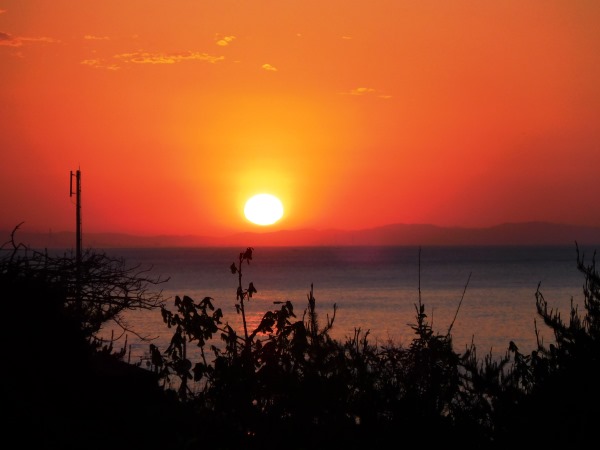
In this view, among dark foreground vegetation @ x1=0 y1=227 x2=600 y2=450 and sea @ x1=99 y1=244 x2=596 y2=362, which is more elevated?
dark foreground vegetation @ x1=0 y1=227 x2=600 y2=450

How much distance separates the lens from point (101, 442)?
6.59m

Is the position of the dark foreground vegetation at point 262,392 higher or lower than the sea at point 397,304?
higher

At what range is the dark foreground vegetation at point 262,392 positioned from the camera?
660cm

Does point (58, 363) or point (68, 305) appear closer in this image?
point (58, 363)

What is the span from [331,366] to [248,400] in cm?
83

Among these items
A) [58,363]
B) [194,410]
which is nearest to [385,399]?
[194,410]

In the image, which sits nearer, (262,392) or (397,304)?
(262,392)

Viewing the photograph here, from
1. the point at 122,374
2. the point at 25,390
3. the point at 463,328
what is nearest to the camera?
the point at 25,390

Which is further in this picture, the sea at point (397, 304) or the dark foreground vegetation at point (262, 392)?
the sea at point (397, 304)

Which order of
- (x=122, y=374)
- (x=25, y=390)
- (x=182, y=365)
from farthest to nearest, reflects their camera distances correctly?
(x=182, y=365) < (x=122, y=374) < (x=25, y=390)

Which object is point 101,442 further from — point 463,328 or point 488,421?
point 463,328

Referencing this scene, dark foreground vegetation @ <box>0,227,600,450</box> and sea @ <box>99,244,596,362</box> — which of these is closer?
dark foreground vegetation @ <box>0,227,600,450</box>

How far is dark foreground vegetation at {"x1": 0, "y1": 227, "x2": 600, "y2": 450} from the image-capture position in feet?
21.6

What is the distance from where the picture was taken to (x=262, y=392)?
313 inches
